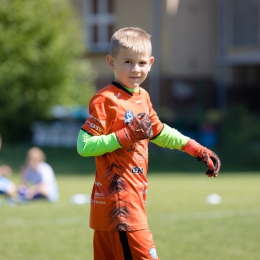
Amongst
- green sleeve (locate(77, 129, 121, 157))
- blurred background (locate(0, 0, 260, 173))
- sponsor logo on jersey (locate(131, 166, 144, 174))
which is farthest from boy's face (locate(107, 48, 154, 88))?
blurred background (locate(0, 0, 260, 173))

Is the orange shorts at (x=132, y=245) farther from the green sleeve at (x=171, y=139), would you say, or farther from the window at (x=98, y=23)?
the window at (x=98, y=23)

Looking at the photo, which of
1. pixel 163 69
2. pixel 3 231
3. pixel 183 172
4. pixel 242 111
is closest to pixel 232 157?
pixel 242 111

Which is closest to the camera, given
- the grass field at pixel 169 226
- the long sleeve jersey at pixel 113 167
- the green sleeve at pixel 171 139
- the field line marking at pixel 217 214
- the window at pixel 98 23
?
the long sleeve jersey at pixel 113 167

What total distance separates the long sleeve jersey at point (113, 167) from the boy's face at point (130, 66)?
0.26 feet

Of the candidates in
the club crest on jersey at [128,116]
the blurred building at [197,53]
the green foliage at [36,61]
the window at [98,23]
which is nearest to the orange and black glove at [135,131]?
the club crest on jersey at [128,116]

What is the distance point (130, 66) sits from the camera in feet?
16.2

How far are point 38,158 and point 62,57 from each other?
15.7 metres

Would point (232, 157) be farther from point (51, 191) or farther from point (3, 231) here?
point (3, 231)

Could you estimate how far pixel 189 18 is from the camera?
30.9 meters

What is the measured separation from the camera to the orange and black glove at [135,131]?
15.7 ft

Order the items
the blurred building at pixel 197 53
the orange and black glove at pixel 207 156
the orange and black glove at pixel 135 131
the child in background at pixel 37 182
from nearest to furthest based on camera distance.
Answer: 1. the orange and black glove at pixel 135 131
2. the orange and black glove at pixel 207 156
3. the child in background at pixel 37 182
4. the blurred building at pixel 197 53

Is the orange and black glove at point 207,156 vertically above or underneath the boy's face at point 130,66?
underneath

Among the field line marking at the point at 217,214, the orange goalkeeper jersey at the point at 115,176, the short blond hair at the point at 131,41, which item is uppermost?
the short blond hair at the point at 131,41

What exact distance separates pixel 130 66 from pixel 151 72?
25.8 m
